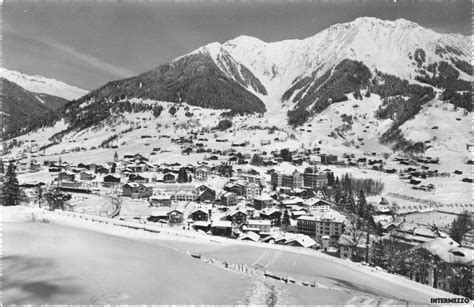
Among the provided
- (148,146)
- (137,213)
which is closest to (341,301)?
(137,213)

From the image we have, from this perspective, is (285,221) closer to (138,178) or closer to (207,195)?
(207,195)

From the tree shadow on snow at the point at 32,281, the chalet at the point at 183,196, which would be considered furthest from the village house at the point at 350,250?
the chalet at the point at 183,196

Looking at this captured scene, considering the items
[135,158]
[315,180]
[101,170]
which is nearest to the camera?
[315,180]

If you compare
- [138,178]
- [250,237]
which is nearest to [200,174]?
[138,178]

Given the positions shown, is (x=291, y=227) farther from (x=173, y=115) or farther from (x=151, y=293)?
(x=173, y=115)

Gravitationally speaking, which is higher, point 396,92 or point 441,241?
point 396,92

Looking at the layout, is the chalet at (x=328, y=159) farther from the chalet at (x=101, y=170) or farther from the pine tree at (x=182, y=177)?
the chalet at (x=101, y=170)
